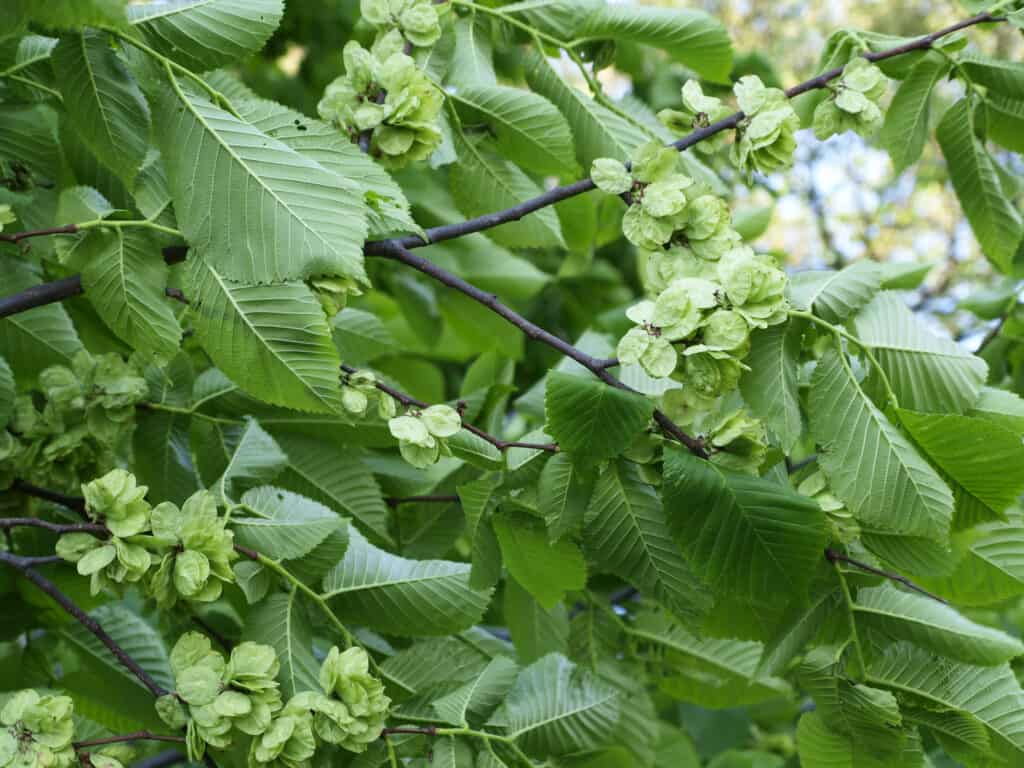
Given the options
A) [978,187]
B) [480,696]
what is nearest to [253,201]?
[480,696]

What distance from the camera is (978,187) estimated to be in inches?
53.0

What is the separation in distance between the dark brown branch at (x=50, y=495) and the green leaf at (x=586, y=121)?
693 millimetres

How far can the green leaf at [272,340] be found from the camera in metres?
0.95

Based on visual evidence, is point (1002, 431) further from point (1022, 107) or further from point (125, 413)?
point (125, 413)

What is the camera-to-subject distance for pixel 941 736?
110cm

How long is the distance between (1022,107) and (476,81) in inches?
26.4

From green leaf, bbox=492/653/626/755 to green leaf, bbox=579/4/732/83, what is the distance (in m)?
0.76

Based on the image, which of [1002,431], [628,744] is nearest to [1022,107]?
[1002,431]

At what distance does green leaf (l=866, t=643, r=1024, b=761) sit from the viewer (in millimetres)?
1072

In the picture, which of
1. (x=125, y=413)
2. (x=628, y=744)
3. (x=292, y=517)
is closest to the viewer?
(x=292, y=517)

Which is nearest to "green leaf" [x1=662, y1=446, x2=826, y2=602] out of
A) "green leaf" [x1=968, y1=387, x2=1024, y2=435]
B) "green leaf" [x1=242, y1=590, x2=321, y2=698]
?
"green leaf" [x1=968, y1=387, x2=1024, y2=435]

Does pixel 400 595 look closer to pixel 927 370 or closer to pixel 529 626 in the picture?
pixel 529 626

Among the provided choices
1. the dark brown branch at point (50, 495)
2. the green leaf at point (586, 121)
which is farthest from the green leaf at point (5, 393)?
the green leaf at point (586, 121)

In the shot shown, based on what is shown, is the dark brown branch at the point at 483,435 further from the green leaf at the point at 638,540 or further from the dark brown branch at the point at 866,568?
the dark brown branch at the point at 866,568
